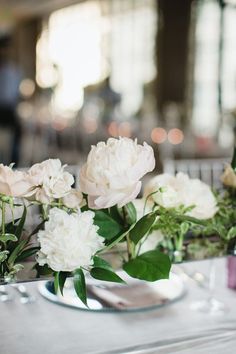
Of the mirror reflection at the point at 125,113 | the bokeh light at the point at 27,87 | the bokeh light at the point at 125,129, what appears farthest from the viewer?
the bokeh light at the point at 27,87

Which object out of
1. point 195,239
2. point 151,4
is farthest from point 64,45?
point 195,239

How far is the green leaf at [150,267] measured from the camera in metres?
0.92

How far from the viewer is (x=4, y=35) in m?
11.9

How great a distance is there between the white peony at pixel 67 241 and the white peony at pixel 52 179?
0.11ft

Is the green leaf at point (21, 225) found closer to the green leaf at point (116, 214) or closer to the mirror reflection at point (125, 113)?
the mirror reflection at point (125, 113)

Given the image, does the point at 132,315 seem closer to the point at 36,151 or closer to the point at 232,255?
the point at 232,255

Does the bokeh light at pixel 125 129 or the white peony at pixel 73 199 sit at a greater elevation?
the white peony at pixel 73 199

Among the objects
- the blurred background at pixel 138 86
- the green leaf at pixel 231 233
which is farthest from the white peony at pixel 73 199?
the blurred background at pixel 138 86

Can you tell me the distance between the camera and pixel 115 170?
844 millimetres

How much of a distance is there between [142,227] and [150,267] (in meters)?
0.07

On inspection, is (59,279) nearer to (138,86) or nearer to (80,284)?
(80,284)

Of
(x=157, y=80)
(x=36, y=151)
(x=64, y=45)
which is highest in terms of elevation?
(x=64, y=45)

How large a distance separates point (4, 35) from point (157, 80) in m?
5.33

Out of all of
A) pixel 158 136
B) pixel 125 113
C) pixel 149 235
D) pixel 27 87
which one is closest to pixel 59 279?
pixel 149 235
